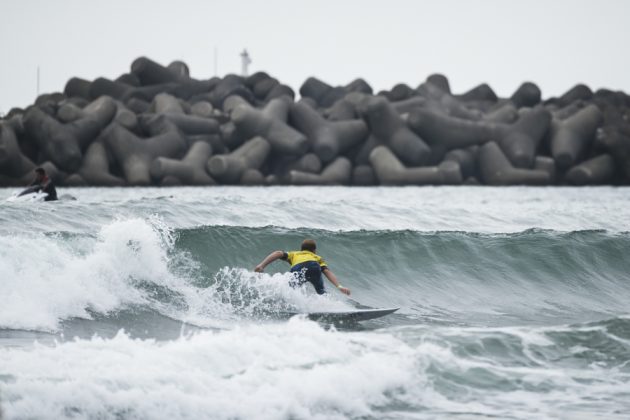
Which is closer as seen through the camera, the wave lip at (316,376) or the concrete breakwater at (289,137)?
the wave lip at (316,376)

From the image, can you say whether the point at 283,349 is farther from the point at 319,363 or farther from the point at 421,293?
the point at 421,293

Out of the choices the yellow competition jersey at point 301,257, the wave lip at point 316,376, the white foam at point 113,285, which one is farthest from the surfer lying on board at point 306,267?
the wave lip at point 316,376

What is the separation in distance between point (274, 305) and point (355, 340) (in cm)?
283

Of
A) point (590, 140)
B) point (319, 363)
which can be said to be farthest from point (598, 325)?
point (590, 140)

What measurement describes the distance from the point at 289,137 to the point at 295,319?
109 feet

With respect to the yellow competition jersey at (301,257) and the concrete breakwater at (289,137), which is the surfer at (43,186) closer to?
the yellow competition jersey at (301,257)

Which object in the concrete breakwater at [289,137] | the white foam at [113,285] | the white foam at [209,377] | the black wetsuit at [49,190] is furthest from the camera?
the concrete breakwater at [289,137]

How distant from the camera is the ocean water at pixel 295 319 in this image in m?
8.14

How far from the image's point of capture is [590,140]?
49.1m

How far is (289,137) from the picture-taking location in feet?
143

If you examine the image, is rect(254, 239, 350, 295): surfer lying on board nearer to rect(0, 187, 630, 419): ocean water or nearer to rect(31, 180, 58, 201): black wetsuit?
rect(0, 187, 630, 419): ocean water

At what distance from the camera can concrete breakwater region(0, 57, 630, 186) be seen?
136 feet

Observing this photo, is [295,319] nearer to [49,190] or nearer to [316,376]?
[316,376]

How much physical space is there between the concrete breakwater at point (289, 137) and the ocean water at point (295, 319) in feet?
66.7
